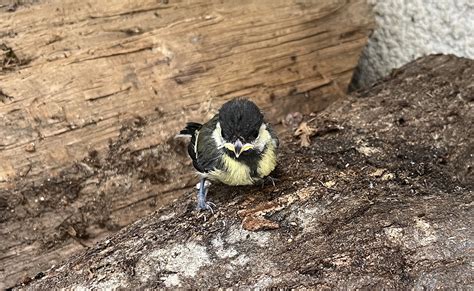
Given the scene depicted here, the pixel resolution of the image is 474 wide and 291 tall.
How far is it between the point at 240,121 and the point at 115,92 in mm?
991

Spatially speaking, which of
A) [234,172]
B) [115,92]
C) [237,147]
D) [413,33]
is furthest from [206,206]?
[413,33]

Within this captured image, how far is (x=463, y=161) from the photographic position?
291 centimetres

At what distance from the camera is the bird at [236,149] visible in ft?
8.86

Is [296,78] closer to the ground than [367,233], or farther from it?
farther from it

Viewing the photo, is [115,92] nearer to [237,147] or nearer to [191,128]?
[191,128]

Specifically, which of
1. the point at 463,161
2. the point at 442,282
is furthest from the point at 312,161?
the point at 442,282

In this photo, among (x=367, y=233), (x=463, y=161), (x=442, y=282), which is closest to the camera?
(x=442, y=282)

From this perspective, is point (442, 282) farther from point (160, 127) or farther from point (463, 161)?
point (160, 127)

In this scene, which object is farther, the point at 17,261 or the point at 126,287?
the point at 17,261

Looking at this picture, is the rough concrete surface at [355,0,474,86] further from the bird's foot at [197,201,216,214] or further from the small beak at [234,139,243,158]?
the bird's foot at [197,201,216,214]

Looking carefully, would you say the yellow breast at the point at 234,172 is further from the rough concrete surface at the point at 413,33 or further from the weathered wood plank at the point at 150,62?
the rough concrete surface at the point at 413,33

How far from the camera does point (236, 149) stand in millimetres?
2707

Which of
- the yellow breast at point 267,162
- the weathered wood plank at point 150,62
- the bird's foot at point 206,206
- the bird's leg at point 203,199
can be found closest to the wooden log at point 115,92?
the weathered wood plank at point 150,62

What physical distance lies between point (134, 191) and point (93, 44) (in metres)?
0.84
